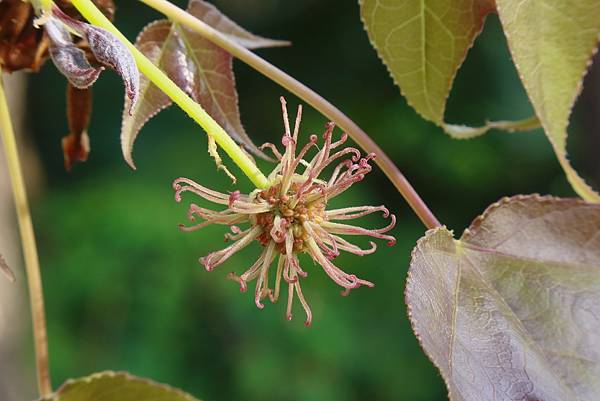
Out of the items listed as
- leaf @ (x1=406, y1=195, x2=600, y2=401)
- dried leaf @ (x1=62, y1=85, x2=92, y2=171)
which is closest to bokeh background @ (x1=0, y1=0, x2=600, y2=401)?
dried leaf @ (x1=62, y1=85, x2=92, y2=171)

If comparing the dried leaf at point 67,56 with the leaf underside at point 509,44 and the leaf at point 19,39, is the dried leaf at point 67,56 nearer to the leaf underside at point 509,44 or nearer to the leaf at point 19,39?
the leaf at point 19,39

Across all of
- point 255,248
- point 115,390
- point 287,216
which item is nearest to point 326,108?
point 287,216

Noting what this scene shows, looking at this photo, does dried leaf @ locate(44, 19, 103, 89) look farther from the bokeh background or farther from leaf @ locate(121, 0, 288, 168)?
the bokeh background

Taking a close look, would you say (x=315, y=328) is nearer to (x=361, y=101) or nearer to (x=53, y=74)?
(x=361, y=101)

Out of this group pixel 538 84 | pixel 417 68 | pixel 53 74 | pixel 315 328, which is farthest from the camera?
pixel 53 74

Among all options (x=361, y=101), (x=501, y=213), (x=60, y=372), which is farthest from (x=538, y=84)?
(x=361, y=101)
